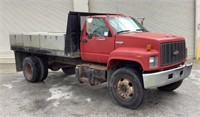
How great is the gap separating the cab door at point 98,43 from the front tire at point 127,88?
27.6 inches

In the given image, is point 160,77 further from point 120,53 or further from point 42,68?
point 42,68

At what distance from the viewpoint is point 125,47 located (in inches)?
221

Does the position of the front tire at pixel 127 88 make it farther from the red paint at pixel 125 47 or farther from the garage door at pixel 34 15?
the garage door at pixel 34 15

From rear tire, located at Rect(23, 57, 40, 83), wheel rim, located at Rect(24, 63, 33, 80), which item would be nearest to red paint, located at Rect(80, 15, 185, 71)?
rear tire, located at Rect(23, 57, 40, 83)

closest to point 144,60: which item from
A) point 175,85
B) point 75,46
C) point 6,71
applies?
point 175,85

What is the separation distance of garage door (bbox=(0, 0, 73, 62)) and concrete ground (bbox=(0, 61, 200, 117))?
221 inches

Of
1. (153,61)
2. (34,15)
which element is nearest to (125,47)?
(153,61)

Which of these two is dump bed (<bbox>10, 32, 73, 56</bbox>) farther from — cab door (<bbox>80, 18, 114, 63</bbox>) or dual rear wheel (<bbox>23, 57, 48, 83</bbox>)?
cab door (<bbox>80, 18, 114, 63</bbox>)

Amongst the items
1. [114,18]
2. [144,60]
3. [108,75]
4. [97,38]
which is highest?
[114,18]

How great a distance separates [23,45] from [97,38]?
338cm

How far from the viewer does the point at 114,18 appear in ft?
20.7

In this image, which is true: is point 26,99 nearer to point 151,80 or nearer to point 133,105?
point 133,105

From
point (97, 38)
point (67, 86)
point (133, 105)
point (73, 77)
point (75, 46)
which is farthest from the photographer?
point (73, 77)

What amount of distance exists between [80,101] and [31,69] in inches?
115
